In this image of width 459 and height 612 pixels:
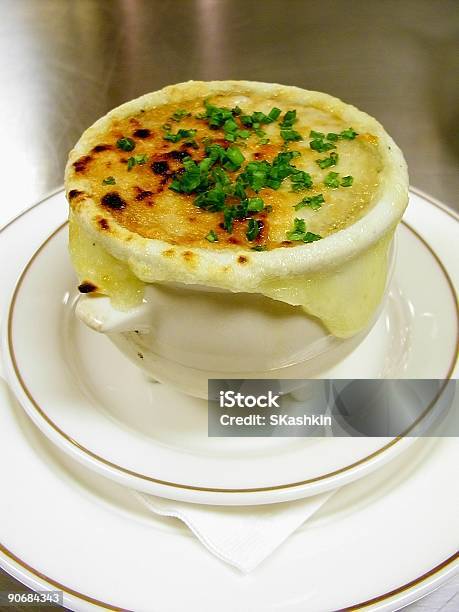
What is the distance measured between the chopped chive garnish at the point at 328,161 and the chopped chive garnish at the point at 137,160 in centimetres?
24

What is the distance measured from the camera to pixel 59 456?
3.18ft

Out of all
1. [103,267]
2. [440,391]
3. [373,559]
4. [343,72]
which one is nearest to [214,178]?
[103,267]

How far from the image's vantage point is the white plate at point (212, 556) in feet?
2.61

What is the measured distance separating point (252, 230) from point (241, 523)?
35 cm

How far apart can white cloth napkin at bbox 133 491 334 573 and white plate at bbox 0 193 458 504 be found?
39 mm

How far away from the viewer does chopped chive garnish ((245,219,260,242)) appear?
0.88m

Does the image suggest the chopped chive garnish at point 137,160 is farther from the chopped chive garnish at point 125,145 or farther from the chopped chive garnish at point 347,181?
the chopped chive garnish at point 347,181

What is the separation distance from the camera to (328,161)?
0.99 m

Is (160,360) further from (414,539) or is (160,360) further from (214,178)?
(414,539)

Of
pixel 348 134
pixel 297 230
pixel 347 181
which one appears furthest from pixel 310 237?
pixel 348 134

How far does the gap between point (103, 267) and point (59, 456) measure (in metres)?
0.27

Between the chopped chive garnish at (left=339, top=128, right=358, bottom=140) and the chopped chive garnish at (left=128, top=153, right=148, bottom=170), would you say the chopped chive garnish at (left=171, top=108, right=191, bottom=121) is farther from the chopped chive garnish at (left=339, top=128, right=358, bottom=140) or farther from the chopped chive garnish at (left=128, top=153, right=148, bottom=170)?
the chopped chive garnish at (left=339, top=128, right=358, bottom=140)

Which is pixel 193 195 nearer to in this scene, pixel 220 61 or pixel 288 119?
pixel 288 119

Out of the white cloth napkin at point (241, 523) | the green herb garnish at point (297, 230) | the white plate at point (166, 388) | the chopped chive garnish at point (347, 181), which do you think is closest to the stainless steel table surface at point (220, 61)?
the white plate at point (166, 388)
